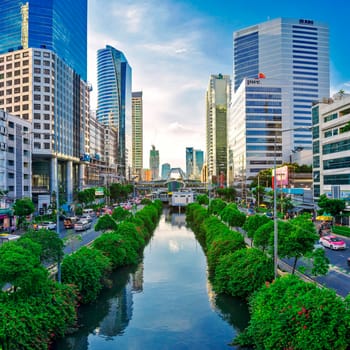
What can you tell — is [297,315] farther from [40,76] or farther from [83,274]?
[40,76]

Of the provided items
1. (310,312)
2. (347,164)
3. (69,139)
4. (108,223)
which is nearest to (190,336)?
(310,312)

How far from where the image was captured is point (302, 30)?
182750 mm

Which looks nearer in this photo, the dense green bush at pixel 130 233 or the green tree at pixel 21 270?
the green tree at pixel 21 270

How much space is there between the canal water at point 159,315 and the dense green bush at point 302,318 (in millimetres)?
6546

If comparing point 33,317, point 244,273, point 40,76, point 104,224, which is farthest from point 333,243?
point 40,76

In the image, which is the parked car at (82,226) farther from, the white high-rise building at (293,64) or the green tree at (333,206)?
the white high-rise building at (293,64)

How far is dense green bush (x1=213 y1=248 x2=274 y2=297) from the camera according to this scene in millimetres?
28031

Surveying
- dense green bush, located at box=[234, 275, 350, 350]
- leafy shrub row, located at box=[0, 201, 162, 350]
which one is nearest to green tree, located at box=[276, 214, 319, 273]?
dense green bush, located at box=[234, 275, 350, 350]

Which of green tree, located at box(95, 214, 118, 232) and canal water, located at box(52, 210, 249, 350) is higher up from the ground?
green tree, located at box(95, 214, 118, 232)

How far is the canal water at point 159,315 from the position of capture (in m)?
24.2

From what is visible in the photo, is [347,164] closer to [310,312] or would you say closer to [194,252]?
[194,252]

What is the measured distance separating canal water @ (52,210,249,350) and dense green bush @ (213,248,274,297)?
168 centimetres

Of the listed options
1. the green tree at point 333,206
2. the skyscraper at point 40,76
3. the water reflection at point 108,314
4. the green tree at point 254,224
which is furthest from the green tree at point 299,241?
the skyscraper at point 40,76

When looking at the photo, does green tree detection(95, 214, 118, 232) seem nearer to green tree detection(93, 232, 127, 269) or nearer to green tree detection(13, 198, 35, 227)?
green tree detection(93, 232, 127, 269)
